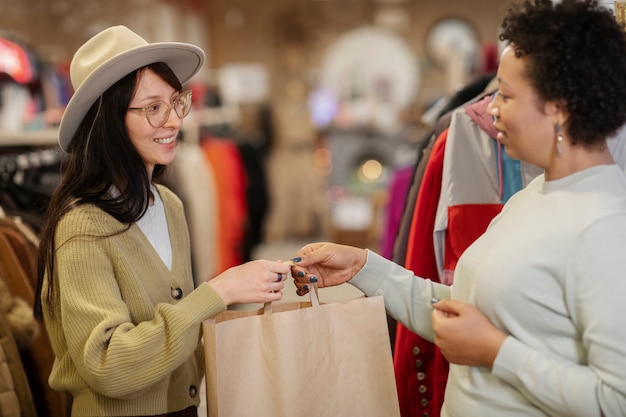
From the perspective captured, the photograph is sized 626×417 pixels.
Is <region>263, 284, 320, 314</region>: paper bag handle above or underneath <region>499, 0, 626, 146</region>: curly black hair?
underneath

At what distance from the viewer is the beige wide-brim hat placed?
1556 millimetres

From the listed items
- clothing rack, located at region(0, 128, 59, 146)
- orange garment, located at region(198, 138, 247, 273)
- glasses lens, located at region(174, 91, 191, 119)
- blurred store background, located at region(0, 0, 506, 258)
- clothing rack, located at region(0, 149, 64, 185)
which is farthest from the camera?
blurred store background, located at region(0, 0, 506, 258)

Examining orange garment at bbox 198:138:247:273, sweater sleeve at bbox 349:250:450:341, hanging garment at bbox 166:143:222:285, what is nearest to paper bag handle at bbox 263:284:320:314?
sweater sleeve at bbox 349:250:450:341

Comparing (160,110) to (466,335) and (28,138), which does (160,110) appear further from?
(28,138)

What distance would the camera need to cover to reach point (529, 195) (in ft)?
4.43

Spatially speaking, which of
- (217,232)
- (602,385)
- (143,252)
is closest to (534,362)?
(602,385)

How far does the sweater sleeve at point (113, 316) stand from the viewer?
4.55 ft

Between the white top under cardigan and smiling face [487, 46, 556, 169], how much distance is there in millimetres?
68

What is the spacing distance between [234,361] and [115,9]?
6.25 m

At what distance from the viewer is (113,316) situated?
1410mm

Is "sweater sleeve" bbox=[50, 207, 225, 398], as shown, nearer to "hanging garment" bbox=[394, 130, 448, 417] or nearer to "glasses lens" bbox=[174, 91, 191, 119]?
"glasses lens" bbox=[174, 91, 191, 119]

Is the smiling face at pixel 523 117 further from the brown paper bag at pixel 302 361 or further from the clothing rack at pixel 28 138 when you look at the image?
the clothing rack at pixel 28 138

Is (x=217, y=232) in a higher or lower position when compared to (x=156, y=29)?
lower

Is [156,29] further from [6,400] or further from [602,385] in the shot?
[602,385]
